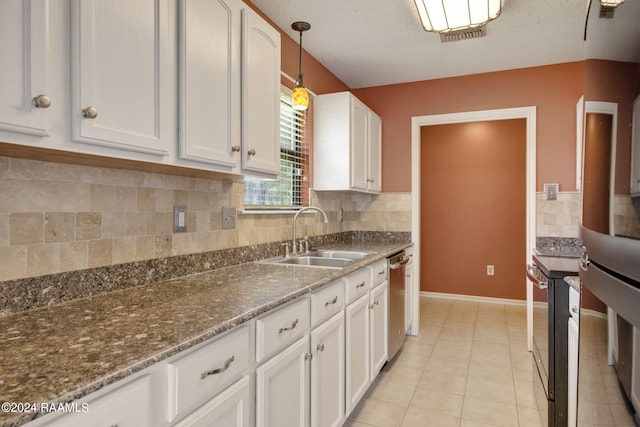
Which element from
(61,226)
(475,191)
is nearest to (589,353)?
(61,226)

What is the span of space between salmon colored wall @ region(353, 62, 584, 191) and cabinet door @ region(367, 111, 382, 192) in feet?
0.33

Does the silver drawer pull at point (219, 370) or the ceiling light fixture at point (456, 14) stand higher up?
the ceiling light fixture at point (456, 14)

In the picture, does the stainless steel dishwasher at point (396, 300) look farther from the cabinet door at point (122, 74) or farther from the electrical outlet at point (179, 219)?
the cabinet door at point (122, 74)

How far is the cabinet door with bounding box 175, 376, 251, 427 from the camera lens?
97 cm

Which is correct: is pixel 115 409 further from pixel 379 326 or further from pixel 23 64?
pixel 379 326

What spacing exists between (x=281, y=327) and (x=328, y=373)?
1.86 feet

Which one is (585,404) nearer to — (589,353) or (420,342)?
(589,353)

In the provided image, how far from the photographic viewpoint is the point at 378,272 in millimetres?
2570

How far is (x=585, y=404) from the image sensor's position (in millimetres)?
631

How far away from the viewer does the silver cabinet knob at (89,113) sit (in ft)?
3.31

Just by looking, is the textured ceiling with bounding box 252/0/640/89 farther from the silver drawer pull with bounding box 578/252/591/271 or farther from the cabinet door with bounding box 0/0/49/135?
the silver drawer pull with bounding box 578/252/591/271

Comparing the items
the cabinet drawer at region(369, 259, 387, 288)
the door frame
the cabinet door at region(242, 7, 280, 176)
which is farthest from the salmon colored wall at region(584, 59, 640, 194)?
the door frame

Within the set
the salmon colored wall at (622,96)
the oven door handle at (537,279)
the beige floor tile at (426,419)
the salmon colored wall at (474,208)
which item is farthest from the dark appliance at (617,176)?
the salmon colored wall at (474,208)

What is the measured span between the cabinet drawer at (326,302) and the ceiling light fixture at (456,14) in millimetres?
1719
